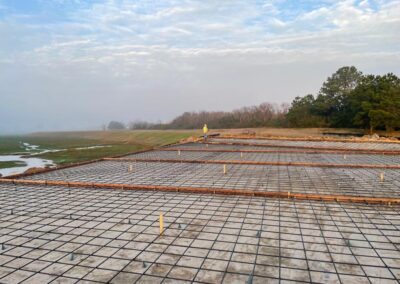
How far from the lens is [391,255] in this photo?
5059mm

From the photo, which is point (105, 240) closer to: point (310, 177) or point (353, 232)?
point (353, 232)

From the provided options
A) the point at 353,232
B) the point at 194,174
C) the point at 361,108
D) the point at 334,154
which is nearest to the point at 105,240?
the point at 353,232

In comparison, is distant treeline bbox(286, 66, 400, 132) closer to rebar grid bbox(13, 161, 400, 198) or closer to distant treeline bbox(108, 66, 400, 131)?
distant treeline bbox(108, 66, 400, 131)

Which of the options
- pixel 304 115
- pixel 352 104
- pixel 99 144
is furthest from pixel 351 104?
pixel 99 144

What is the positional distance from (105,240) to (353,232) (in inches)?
195

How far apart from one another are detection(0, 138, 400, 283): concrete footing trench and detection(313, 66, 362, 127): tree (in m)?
35.6

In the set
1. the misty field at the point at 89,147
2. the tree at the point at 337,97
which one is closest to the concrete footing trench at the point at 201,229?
the misty field at the point at 89,147

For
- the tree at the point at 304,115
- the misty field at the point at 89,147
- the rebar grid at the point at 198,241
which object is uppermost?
the tree at the point at 304,115

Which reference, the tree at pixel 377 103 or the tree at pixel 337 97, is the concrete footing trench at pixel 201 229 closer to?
the tree at pixel 377 103

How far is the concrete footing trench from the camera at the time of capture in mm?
4574

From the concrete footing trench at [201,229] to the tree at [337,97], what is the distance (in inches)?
1400

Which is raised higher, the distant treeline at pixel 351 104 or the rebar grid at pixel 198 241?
the distant treeline at pixel 351 104

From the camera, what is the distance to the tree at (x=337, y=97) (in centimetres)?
4416

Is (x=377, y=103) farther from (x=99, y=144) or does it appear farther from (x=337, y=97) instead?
(x=99, y=144)
